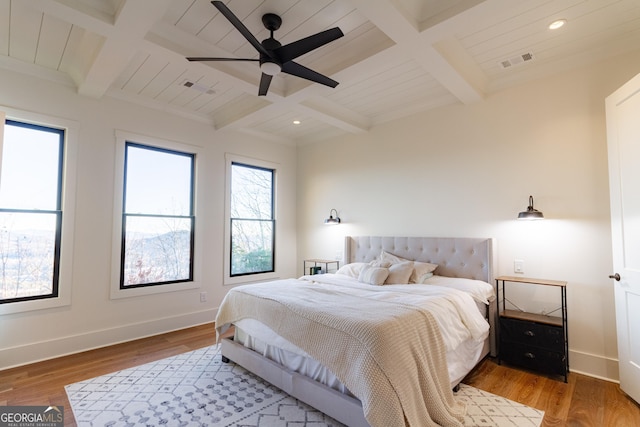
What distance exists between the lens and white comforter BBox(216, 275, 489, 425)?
6.03 ft

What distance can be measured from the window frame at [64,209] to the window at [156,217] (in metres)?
0.54

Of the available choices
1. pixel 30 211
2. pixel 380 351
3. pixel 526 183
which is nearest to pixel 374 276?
pixel 380 351

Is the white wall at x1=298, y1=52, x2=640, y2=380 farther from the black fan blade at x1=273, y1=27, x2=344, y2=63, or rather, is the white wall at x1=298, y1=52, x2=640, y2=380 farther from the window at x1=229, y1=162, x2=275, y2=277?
the black fan blade at x1=273, y1=27, x2=344, y2=63

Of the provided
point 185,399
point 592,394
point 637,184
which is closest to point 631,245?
point 637,184

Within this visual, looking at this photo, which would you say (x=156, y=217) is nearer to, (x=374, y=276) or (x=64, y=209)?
(x=64, y=209)

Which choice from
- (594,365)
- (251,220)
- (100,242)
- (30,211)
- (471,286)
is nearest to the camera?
(594,365)

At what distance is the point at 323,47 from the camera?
115 inches

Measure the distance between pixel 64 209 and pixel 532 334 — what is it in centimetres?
502

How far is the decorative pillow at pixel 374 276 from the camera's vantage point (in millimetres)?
3475

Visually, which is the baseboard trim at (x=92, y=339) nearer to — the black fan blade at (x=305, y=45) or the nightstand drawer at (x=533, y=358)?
the black fan blade at (x=305, y=45)

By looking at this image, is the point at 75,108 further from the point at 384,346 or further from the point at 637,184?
the point at 637,184

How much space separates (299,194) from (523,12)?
4201 mm

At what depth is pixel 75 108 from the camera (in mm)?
3598

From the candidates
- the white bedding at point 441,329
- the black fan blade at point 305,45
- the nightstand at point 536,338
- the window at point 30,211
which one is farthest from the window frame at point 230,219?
the nightstand at point 536,338
